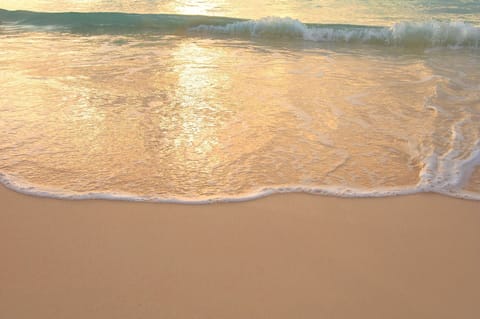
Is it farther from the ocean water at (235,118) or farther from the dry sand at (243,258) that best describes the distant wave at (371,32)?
the dry sand at (243,258)

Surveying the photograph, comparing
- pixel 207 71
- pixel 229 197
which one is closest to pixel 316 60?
pixel 207 71

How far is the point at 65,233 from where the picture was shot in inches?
103

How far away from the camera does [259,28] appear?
11359 mm

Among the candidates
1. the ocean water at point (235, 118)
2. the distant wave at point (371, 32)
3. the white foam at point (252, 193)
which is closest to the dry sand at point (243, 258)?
the white foam at point (252, 193)

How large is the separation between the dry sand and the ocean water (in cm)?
22

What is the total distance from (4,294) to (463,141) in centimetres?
355

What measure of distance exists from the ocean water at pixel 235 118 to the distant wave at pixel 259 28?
0.19 metres

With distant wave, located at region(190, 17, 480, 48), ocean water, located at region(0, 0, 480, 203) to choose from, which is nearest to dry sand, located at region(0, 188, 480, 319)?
ocean water, located at region(0, 0, 480, 203)

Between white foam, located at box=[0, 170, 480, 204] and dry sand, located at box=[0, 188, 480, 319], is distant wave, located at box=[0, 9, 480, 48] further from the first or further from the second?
dry sand, located at box=[0, 188, 480, 319]

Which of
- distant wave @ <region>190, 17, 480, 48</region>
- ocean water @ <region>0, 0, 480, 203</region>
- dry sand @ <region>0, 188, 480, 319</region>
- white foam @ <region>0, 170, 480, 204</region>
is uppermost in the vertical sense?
distant wave @ <region>190, 17, 480, 48</region>

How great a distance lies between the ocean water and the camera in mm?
3227

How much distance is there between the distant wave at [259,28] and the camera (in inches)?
400

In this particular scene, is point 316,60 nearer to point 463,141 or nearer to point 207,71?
point 207,71

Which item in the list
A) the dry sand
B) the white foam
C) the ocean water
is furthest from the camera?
the ocean water
